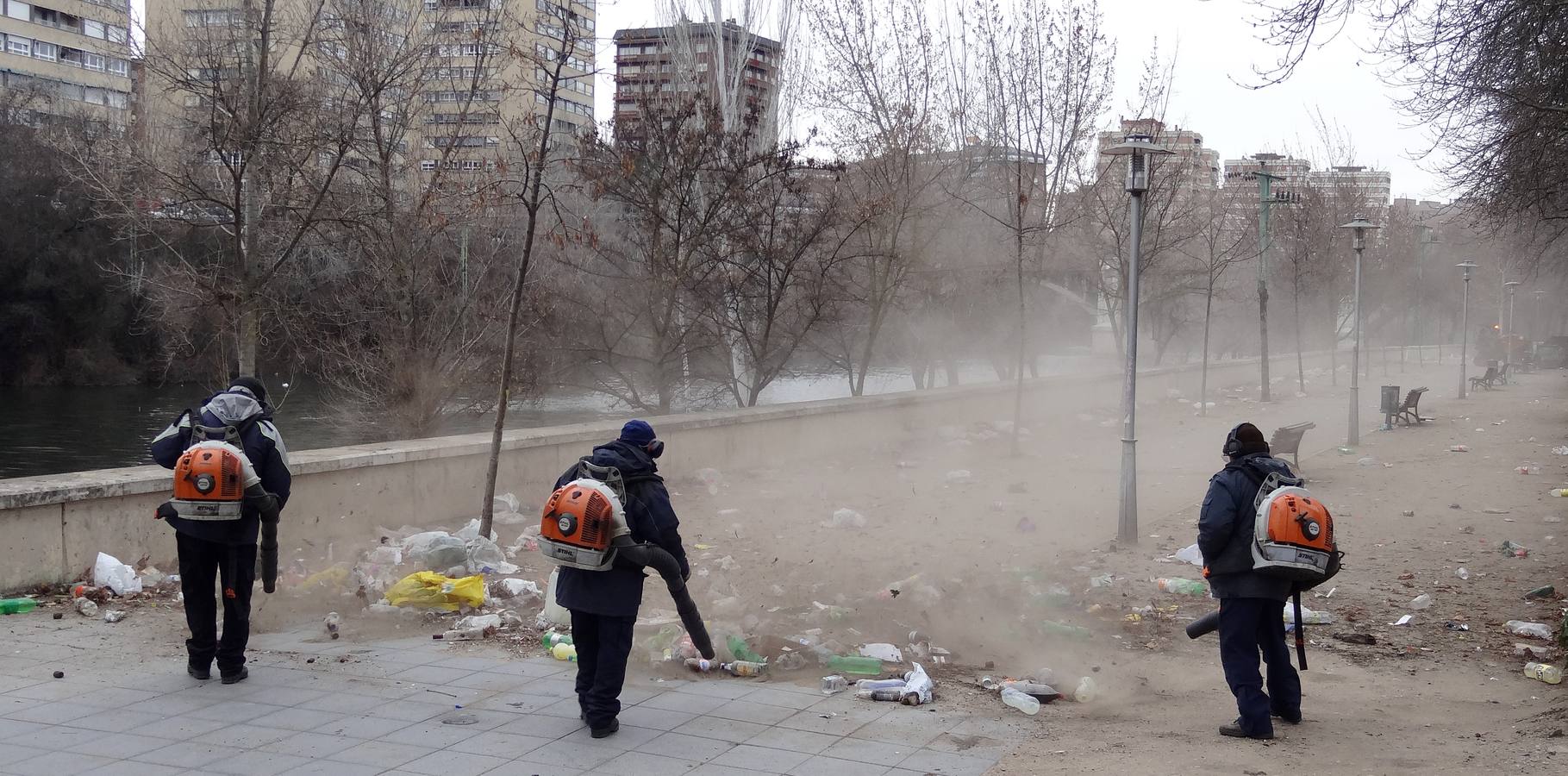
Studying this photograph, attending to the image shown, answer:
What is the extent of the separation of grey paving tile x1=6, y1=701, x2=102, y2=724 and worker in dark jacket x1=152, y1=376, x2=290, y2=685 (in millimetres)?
608

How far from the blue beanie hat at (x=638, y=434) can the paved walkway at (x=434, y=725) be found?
4.55ft

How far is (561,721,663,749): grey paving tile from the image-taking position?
213 inches

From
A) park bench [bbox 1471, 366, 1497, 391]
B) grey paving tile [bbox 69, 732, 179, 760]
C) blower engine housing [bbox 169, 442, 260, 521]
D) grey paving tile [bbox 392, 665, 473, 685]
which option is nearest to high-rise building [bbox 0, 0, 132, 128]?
blower engine housing [bbox 169, 442, 260, 521]

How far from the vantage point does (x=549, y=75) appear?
33.3ft

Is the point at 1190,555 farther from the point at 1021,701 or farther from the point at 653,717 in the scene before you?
the point at 653,717

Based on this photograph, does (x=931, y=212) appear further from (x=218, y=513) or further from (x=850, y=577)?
(x=218, y=513)

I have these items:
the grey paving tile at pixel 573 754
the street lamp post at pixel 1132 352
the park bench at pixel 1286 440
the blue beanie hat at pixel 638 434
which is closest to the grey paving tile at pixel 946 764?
the grey paving tile at pixel 573 754

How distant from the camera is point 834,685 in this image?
6406 millimetres

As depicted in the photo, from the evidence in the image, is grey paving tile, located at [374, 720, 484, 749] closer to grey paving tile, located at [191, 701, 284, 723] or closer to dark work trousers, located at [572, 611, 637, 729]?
dark work trousers, located at [572, 611, 637, 729]

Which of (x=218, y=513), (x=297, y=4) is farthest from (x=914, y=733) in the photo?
(x=297, y=4)

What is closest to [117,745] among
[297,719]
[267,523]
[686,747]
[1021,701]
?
[297,719]

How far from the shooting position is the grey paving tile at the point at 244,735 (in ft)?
17.3

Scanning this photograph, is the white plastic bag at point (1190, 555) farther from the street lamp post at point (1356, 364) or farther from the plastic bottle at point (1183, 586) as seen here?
the street lamp post at point (1356, 364)

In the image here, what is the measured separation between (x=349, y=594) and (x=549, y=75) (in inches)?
183
